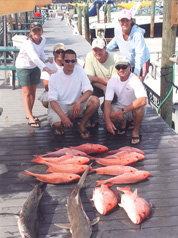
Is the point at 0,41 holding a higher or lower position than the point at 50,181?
higher

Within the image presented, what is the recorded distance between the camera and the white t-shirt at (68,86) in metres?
4.95

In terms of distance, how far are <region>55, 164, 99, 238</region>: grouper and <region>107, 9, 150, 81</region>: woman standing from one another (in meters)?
2.63

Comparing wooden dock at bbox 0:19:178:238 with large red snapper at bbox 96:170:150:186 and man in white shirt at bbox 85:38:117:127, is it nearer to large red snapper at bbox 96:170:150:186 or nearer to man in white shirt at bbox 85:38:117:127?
large red snapper at bbox 96:170:150:186

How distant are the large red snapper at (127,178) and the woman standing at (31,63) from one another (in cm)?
227

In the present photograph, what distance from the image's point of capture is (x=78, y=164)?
13.1ft

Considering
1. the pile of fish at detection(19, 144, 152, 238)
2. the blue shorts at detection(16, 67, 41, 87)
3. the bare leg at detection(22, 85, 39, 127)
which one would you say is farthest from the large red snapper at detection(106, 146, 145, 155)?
the blue shorts at detection(16, 67, 41, 87)

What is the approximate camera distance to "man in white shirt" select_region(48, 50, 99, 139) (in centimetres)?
492

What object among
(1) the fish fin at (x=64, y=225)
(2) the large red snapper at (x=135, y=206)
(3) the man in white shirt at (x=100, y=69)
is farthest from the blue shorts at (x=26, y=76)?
(1) the fish fin at (x=64, y=225)

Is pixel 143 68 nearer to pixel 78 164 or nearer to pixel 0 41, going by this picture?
pixel 78 164

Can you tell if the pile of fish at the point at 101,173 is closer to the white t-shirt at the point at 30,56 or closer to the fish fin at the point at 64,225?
the fish fin at the point at 64,225

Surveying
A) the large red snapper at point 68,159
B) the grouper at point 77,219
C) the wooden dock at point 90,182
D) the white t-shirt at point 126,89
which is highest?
the white t-shirt at point 126,89

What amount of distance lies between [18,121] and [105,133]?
1715 mm

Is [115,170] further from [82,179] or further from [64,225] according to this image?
[64,225]

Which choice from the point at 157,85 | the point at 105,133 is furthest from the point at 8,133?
the point at 157,85
